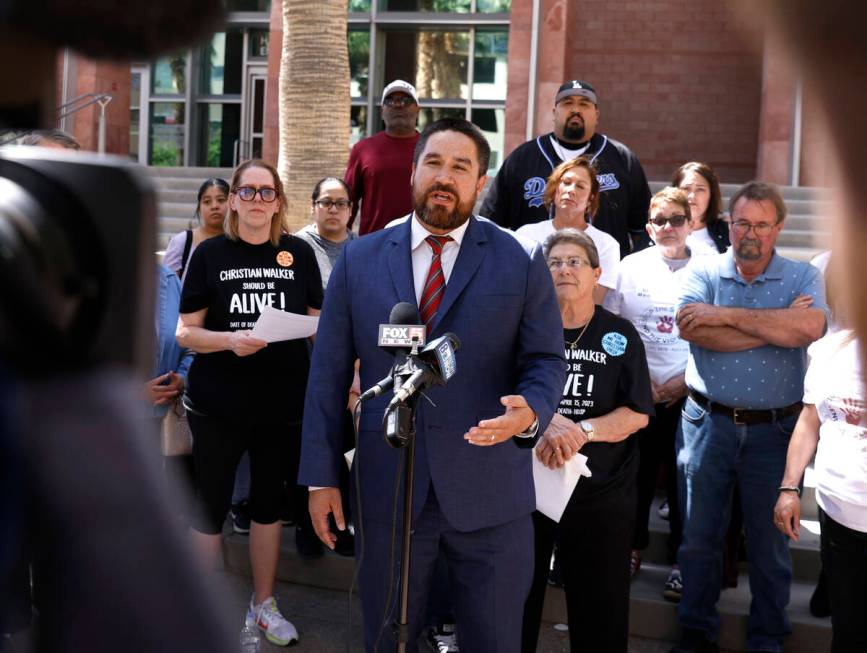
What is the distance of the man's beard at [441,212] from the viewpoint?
12.2 ft

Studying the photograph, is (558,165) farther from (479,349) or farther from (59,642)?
(59,642)

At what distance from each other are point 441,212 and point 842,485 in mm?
1836

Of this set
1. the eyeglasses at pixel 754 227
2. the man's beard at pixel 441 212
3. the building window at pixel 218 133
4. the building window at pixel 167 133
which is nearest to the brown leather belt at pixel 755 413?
the eyeglasses at pixel 754 227

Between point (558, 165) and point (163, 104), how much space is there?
1706 cm

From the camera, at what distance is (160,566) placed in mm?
542

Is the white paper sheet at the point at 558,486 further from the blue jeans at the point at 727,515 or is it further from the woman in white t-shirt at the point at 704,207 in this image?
the woman in white t-shirt at the point at 704,207

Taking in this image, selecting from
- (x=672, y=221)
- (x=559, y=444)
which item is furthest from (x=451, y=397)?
(x=672, y=221)

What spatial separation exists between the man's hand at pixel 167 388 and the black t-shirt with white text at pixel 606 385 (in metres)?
1.97

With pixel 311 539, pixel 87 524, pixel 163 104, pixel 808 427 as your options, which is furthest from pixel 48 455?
pixel 163 104

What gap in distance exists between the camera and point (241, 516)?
20.3 feet

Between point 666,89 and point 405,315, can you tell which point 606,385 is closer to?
point 405,315

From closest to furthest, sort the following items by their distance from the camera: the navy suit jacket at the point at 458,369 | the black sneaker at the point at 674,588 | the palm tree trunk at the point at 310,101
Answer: the navy suit jacket at the point at 458,369 < the black sneaker at the point at 674,588 < the palm tree trunk at the point at 310,101

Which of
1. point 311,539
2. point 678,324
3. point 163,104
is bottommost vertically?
point 311,539

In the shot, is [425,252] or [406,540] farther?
[425,252]
